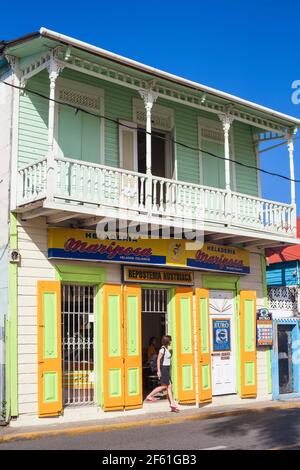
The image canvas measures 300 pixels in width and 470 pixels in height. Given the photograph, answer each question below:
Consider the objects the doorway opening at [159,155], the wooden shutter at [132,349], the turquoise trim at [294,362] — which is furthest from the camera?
the turquoise trim at [294,362]

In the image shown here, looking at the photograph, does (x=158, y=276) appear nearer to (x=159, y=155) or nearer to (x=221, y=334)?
(x=221, y=334)

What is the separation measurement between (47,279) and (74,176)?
2.18 m

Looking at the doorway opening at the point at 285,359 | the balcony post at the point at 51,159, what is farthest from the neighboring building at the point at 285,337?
the balcony post at the point at 51,159

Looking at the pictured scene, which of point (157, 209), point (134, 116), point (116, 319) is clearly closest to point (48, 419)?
point (116, 319)

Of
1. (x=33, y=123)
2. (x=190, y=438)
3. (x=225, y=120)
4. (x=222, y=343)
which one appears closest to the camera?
(x=190, y=438)

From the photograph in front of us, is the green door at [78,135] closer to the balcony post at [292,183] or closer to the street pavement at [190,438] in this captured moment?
the balcony post at [292,183]

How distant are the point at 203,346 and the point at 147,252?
2.85 metres

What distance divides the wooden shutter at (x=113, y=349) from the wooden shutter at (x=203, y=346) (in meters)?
2.40

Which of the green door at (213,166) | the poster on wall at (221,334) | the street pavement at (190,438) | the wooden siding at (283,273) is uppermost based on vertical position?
the green door at (213,166)

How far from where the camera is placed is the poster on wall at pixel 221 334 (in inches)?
658

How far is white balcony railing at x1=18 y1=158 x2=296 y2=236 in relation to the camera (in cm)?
1303

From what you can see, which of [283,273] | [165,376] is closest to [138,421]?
[165,376]

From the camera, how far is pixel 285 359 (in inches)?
716
